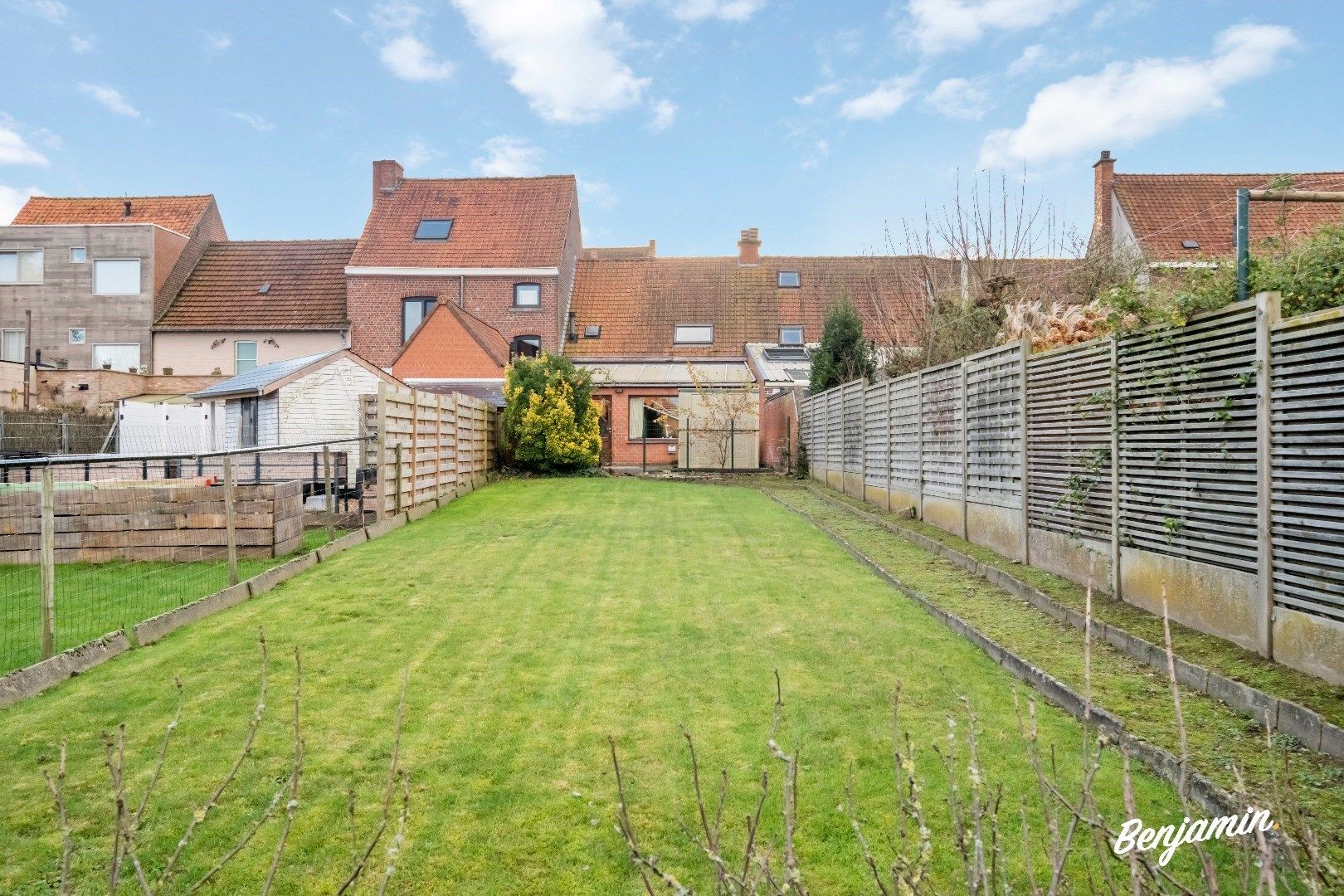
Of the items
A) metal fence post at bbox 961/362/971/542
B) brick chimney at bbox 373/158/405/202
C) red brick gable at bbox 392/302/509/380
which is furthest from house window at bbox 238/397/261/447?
metal fence post at bbox 961/362/971/542

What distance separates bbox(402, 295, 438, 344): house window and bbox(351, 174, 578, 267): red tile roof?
1.30 meters

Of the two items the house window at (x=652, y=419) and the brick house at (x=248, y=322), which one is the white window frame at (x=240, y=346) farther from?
the house window at (x=652, y=419)

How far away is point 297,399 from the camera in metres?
21.0

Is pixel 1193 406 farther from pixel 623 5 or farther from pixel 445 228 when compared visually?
pixel 445 228

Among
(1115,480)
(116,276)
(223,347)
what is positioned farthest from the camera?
(223,347)

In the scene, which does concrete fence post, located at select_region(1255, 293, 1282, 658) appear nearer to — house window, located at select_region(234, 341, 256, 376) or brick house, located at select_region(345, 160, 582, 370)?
brick house, located at select_region(345, 160, 582, 370)

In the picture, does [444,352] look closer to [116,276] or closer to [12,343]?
[116,276]

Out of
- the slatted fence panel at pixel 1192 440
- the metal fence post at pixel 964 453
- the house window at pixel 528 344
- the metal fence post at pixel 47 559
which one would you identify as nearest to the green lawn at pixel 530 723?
the metal fence post at pixel 47 559

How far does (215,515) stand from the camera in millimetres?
10367

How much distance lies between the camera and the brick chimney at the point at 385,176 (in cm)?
3509

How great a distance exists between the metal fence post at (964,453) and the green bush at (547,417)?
1300 cm

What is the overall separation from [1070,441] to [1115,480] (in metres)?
0.97

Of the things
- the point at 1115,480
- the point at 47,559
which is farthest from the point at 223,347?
the point at 1115,480

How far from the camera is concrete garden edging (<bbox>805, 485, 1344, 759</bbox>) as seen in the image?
4191 millimetres
